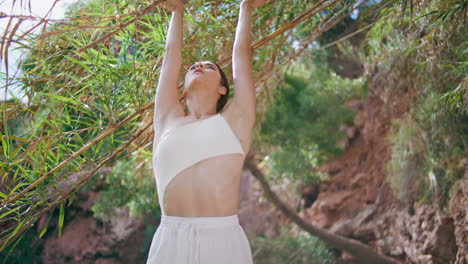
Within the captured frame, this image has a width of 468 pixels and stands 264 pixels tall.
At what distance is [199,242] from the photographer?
47.7 inches

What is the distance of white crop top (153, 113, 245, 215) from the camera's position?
128 cm

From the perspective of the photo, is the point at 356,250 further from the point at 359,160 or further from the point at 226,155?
the point at 226,155

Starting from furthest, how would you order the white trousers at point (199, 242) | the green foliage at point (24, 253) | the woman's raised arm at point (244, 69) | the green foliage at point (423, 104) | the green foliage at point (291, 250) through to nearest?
the green foliage at point (291, 250), the green foliage at point (24, 253), the green foliage at point (423, 104), the woman's raised arm at point (244, 69), the white trousers at point (199, 242)

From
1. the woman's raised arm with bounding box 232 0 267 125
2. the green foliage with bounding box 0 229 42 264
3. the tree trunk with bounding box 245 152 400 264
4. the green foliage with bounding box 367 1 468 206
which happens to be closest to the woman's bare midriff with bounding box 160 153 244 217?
the woman's raised arm with bounding box 232 0 267 125

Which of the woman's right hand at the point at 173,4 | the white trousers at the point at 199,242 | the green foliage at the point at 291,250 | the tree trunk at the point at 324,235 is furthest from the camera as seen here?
the green foliage at the point at 291,250

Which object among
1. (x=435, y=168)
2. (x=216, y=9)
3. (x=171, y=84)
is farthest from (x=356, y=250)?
(x=171, y=84)

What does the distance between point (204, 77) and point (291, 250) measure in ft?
12.8

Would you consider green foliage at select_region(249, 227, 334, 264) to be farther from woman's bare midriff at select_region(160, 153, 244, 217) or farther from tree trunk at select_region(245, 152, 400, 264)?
woman's bare midriff at select_region(160, 153, 244, 217)

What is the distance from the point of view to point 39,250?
4918mm

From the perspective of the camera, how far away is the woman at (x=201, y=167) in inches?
48.3

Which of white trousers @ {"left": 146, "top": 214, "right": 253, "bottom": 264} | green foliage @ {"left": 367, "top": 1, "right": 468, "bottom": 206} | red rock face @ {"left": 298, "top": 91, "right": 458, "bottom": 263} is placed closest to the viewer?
white trousers @ {"left": 146, "top": 214, "right": 253, "bottom": 264}

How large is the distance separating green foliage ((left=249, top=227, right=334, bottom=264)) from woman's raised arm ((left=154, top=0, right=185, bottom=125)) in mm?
3669

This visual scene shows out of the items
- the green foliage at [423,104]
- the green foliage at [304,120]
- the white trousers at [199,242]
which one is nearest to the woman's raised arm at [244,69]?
the white trousers at [199,242]

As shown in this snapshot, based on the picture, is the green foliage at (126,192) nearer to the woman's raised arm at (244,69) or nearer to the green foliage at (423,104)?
the green foliage at (423,104)
